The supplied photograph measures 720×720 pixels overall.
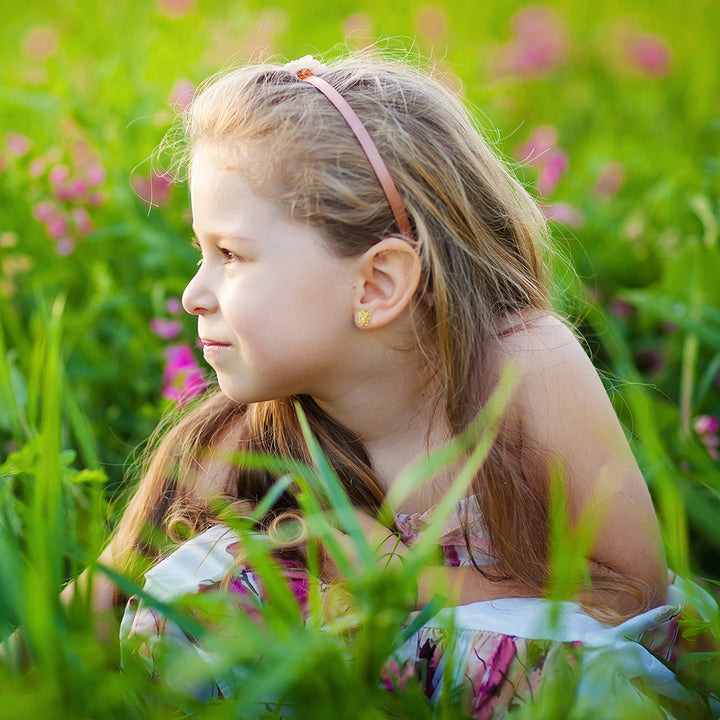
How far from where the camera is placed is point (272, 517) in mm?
1583

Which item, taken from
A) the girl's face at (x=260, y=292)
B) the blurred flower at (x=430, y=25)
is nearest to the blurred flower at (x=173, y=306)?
the girl's face at (x=260, y=292)

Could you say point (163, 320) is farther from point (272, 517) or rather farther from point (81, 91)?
point (81, 91)

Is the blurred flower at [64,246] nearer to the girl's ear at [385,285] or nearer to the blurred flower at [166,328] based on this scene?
the blurred flower at [166,328]

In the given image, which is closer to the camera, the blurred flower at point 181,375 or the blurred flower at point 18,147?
the blurred flower at point 181,375

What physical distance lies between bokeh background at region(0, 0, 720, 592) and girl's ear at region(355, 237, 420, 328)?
0.37 meters

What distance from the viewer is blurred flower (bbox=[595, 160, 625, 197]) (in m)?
2.92

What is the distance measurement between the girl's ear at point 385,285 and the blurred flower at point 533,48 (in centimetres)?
334

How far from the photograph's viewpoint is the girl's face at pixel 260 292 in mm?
1348

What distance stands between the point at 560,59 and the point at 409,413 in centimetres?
362

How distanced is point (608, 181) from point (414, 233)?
1751 mm

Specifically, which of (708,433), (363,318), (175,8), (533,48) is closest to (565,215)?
(708,433)

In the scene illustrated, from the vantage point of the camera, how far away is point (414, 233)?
1391 mm

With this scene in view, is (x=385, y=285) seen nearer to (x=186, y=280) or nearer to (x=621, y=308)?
(x=186, y=280)

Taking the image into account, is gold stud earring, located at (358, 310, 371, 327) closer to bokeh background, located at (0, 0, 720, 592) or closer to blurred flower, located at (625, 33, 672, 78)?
bokeh background, located at (0, 0, 720, 592)
